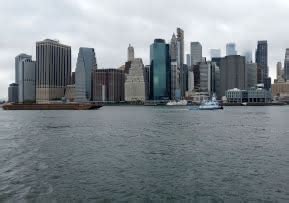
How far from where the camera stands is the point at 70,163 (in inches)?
1698

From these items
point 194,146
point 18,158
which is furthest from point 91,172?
point 194,146

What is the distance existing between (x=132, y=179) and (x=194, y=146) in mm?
23944

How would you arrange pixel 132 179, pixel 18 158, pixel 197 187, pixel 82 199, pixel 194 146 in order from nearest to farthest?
pixel 82 199 → pixel 197 187 → pixel 132 179 → pixel 18 158 → pixel 194 146

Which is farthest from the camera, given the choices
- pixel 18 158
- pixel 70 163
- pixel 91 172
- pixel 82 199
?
pixel 18 158

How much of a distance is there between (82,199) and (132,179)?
7349 mm

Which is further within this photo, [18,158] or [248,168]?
[18,158]

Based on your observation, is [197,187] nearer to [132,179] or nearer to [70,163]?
[132,179]

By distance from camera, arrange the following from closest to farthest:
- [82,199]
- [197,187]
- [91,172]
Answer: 1. [82,199]
2. [197,187]
3. [91,172]

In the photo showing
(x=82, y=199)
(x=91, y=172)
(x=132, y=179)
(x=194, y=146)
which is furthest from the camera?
(x=194, y=146)

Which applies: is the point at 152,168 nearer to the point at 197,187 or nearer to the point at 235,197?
the point at 197,187

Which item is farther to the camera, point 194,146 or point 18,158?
point 194,146

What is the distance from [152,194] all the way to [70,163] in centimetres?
1642

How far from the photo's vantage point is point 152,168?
1571 inches

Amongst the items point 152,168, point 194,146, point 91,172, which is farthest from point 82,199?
point 194,146
